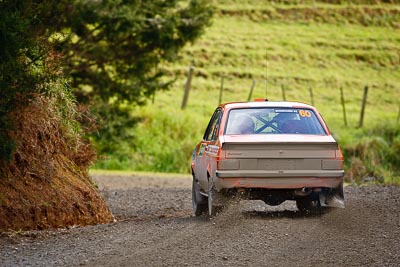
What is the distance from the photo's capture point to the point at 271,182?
1511 centimetres

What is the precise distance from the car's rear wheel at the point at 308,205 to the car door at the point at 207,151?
66.1 inches

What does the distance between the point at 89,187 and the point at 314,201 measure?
11.9 feet

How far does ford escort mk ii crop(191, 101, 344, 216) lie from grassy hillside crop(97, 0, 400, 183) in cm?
2308

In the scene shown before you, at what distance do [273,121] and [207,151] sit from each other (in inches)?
42.0

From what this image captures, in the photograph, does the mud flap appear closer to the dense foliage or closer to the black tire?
the black tire

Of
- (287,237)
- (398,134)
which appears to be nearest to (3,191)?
(287,237)

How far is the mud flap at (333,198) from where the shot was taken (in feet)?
51.4

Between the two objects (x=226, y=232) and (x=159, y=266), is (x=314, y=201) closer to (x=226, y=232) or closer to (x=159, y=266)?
(x=226, y=232)

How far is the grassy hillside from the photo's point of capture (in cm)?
4403

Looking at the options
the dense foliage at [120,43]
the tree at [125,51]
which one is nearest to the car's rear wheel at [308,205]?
the dense foliage at [120,43]

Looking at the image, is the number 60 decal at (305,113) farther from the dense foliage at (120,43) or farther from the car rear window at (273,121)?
the dense foliage at (120,43)

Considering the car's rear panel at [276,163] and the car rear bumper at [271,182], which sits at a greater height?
the car's rear panel at [276,163]

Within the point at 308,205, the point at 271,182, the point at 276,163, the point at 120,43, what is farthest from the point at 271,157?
the point at 120,43

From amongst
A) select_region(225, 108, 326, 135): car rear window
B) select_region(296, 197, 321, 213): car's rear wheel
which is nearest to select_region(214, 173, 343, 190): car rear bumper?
select_region(225, 108, 326, 135): car rear window
